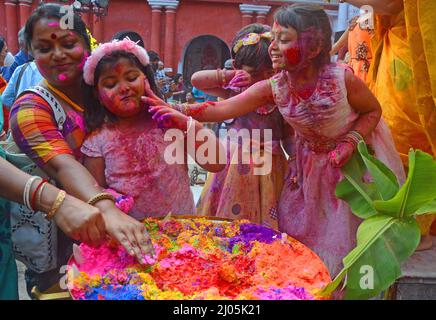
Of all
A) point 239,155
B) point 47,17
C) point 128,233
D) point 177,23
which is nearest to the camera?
point 128,233

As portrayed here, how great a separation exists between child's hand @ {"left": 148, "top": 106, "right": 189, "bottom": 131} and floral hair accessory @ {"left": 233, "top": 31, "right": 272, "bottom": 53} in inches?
19.3

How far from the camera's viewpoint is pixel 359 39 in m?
2.13

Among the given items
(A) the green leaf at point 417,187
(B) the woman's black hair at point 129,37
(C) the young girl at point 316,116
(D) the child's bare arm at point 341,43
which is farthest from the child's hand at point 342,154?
(D) the child's bare arm at point 341,43

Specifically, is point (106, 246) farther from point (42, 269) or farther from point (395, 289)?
point (395, 289)

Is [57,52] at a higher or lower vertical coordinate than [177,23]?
lower

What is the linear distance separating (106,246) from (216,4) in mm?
3211

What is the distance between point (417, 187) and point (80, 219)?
0.82 meters

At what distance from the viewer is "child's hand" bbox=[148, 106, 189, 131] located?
4.44 feet

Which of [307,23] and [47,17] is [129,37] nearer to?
[47,17]

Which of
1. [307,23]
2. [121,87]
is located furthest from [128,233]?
[307,23]

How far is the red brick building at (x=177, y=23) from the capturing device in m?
3.29

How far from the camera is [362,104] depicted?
150 cm

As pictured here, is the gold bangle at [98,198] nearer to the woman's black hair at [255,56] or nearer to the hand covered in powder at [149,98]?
the hand covered in powder at [149,98]

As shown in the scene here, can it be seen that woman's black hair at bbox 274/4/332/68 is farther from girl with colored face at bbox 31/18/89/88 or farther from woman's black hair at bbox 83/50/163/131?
girl with colored face at bbox 31/18/89/88
